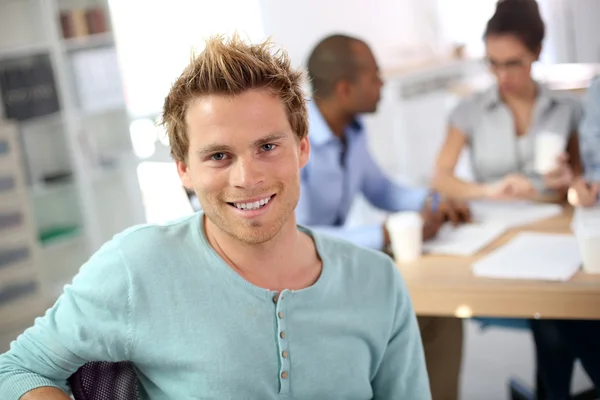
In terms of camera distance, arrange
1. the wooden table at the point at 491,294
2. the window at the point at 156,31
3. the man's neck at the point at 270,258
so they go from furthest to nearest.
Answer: the window at the point at 156,31 → the wooden table at the point at 491,294 → the man's neck at the point at 270,258

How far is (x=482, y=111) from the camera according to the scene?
2178mm

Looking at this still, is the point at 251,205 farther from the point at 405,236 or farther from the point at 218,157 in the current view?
the point at 405,236

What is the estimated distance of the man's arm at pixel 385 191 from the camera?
6.98 feet

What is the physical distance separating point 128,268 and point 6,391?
0.21m

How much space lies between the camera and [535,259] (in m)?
1.65

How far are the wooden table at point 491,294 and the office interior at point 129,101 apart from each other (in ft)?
3.20

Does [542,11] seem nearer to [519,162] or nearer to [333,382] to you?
[519,162]

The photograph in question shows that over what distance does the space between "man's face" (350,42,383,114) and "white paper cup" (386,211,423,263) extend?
0.42 metres

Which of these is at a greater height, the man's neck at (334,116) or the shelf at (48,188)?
the man's neck at (334,116)

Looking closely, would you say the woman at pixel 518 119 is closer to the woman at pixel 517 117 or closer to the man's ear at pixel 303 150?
the woman at pixel 517 117

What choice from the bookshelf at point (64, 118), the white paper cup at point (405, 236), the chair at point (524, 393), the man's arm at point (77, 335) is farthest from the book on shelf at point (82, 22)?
the man's arm at point (77, 335)

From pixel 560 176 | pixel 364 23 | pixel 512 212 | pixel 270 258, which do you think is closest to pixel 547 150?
pixel 560 176

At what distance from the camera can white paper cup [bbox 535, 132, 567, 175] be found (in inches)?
80.1

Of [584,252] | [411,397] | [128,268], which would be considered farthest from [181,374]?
[584,252]
